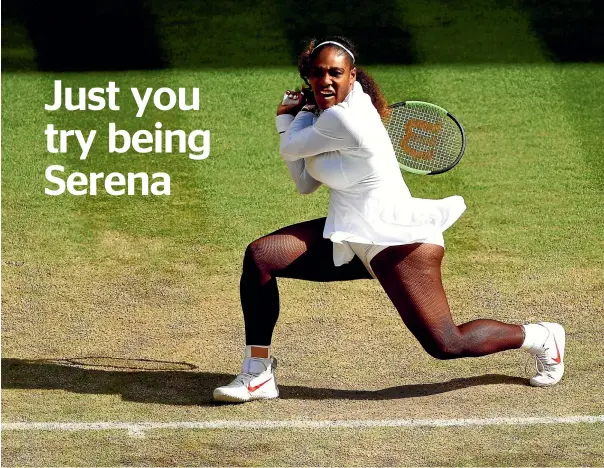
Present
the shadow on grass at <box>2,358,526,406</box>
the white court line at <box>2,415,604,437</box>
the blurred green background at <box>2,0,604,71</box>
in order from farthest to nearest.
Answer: the blurred green background at <box>2,0,604,71</box>, the shadow on grass at <box>2,358,526,406</box>, the white court line at <box>2,415,604,437</box>

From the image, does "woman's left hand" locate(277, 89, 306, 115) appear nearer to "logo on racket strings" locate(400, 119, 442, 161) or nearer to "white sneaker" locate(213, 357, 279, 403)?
"logo on racket strings" locate(400, 119, 442, 161)

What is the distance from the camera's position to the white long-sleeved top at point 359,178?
695cm

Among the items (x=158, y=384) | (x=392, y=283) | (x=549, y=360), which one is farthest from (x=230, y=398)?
(x=549, y=360)

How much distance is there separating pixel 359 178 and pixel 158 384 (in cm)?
168

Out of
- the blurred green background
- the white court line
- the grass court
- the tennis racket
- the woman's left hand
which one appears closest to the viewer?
the grass court

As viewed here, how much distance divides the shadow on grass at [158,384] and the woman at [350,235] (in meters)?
0.26

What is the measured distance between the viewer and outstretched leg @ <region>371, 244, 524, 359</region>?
698 centimetres

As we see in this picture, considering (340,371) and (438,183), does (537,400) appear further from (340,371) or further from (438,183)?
(438,183)

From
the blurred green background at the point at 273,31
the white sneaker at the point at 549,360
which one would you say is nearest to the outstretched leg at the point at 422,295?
the white sneaker at the point at 549,360

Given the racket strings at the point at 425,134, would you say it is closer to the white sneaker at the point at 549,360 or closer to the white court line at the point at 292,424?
the white sneaker at the point at 549,360

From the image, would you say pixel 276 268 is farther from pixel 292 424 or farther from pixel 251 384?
pixel 292 424

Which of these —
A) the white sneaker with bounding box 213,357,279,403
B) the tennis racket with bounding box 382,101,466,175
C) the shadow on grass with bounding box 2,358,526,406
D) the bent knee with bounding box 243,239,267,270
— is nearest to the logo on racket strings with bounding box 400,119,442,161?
the tennis racket with bounding box 382,101,466,175

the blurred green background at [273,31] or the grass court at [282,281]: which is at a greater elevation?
the blurred green background at [273,31]

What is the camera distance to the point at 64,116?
468 inches
